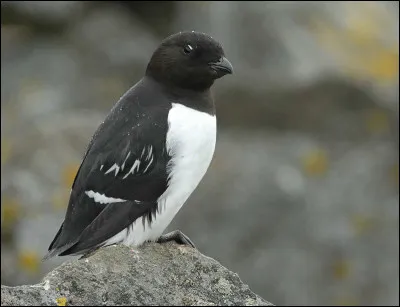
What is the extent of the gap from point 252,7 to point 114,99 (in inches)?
85.8

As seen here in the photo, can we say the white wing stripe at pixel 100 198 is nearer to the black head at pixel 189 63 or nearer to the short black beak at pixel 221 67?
the black head at pixel 189 63

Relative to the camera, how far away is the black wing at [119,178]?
589cm

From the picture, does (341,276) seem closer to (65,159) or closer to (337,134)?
(337,134)

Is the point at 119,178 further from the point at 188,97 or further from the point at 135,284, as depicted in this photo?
the point at 135,284

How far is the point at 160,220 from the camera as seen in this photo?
6051 mm

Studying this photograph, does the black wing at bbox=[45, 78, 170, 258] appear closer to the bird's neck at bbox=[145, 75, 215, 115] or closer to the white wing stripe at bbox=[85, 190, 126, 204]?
the white wing stripe at bbox=[85, 190, 126, 204]

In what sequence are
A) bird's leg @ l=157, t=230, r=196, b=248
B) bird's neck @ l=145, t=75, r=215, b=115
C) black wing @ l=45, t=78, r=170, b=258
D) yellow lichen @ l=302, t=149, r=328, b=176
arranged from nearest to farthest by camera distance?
bird's leg @ l=157, t=230, r=196, b=248 < black wing @ l=45, t=78, r=170, b=258 < bird's neck @ l=145, t=75, r=215, b=115 < yellow lichen @ l=302, t=149, r=328, b=176

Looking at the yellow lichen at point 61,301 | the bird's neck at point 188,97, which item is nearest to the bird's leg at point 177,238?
the bird's neck at point 188,97

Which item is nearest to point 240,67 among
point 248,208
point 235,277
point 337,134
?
point 337,134

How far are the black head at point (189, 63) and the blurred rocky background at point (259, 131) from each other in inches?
108

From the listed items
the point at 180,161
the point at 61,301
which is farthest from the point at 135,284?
the point at 180,161

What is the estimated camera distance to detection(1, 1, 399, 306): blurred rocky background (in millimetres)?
9727

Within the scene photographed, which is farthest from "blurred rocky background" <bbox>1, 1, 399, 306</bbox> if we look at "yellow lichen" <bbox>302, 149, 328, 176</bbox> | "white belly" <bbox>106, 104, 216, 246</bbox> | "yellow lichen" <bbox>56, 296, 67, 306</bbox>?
"yellow lichen" <bbox>56, 296, 67, 306</bbox>

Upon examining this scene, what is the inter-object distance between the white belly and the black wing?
0.17ft
